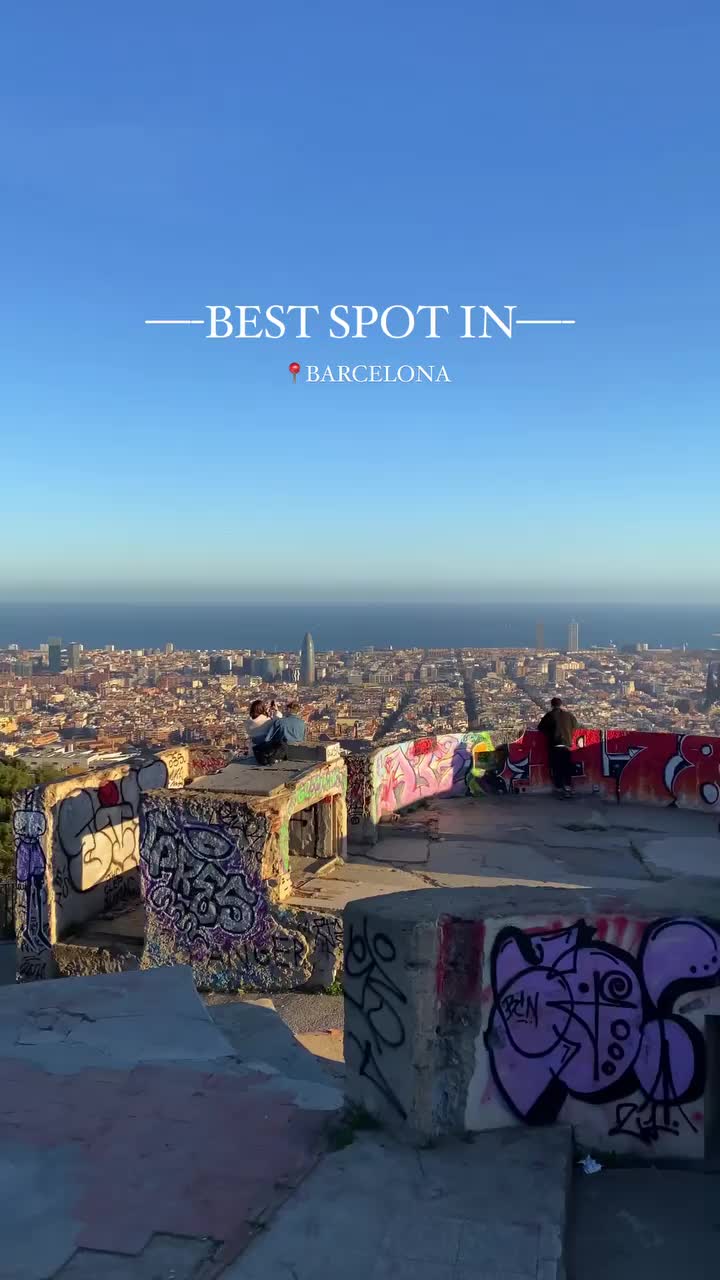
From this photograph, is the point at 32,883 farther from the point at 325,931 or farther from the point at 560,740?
the point at 560,740

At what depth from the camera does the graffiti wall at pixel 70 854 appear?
41.4ft

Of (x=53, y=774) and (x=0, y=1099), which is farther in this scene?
(x=53, y=774)

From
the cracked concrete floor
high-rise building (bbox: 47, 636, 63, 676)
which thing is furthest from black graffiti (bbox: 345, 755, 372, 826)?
high-rise building (bbox: 47, 636, 63, 676)

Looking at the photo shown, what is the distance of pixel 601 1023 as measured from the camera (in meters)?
5.36

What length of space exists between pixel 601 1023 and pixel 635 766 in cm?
1209

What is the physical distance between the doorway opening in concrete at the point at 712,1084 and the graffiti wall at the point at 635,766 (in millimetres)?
11427

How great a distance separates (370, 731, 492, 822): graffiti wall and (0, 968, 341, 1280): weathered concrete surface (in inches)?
304

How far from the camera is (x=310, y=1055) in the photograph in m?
7.94

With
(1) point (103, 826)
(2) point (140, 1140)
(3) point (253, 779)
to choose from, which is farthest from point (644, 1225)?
(1) point (103, 826)

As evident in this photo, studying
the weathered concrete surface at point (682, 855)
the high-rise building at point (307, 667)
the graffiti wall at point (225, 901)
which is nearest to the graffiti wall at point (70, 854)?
the graffiti wall at point (225, 901)

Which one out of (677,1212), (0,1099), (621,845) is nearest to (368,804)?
(621,845)

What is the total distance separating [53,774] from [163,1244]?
77.5 feet

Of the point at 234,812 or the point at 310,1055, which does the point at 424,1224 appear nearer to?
the point at 310,1055

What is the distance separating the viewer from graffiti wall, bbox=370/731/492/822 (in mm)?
15555
